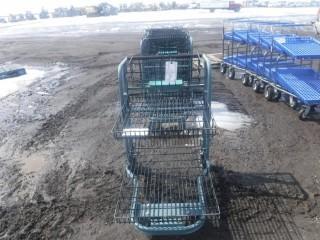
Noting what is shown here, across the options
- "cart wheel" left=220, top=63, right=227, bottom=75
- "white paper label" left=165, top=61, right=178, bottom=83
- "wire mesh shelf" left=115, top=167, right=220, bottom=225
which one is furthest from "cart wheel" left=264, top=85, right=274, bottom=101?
"white paper label" left=165, top=61, right=178, bottom=83

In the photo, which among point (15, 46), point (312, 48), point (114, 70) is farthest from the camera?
point (15, 46)

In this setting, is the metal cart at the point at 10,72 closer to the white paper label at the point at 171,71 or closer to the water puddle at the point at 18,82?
the water puddle at the point at 18,82

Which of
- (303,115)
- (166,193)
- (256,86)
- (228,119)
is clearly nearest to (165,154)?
(166,193)

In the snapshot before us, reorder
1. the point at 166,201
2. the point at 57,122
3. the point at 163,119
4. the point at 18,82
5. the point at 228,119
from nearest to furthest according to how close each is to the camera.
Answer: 1. the point at 163,119
2. the point at 166,201
3. the point at 228,119
4. the point at 57,122
5. the point at 18,82

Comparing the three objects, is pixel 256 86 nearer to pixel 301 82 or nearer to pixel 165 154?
pixel 301 82

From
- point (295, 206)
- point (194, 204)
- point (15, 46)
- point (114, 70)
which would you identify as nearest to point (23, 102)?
point (114, 70)

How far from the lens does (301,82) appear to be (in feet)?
28.9

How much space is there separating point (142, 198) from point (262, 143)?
3.05m

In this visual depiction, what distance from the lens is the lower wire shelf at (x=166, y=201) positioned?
4.46m

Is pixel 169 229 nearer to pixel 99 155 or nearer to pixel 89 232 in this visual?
pixel 89 232

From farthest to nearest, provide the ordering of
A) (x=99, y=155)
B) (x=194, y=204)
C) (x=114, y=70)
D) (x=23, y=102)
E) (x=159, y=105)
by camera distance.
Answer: (x=114, y=70) < (x=23, y=102) < (x=99, y=155) < (x=159, y=105) < (x=194, y=204)

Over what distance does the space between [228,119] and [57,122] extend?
4.09 m

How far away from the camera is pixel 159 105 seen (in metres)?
5.57

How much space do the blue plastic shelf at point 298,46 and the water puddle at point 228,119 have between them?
1.78 metres
